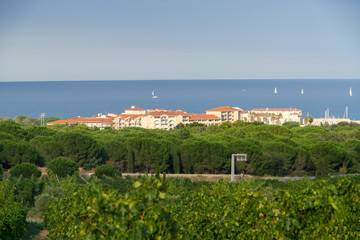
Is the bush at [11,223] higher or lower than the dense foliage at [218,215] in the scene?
lower

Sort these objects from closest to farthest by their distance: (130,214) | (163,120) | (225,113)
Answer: (130,214)
(163,120)
(225,113)

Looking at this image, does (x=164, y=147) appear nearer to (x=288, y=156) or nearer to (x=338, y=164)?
(x=288, y=156)

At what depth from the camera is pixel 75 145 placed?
25984 millimetres

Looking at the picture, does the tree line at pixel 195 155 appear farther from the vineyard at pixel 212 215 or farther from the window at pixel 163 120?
the window at pixel 163 120

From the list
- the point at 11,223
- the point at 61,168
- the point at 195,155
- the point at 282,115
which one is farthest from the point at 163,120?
the point at 11,223

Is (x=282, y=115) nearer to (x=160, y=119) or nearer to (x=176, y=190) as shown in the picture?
(x=160, y=119)

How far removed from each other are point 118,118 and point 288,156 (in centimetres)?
4330

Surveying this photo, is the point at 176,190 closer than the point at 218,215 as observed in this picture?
No

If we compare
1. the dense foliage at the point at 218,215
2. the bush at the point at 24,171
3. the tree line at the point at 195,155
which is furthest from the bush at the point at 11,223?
the tree line at the point at 195,155

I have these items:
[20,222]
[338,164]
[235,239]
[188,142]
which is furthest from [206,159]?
[235,239]

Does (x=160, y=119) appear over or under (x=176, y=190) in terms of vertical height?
under

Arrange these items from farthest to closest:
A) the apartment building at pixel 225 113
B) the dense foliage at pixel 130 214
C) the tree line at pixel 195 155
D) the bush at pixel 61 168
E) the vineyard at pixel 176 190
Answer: the apartment building at pixel 225 113
the tree line at pixel 195 155
the bush at pixel 61 168
the vineyard at pixel 176 190
the dense foliage at pixel 130 214

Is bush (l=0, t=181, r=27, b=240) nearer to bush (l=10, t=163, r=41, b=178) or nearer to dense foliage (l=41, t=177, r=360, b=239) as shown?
dense foliage (l=41, t=177, r=360, b=239)

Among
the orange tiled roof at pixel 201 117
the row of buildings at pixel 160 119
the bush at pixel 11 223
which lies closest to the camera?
the bush at pixel 11 223
